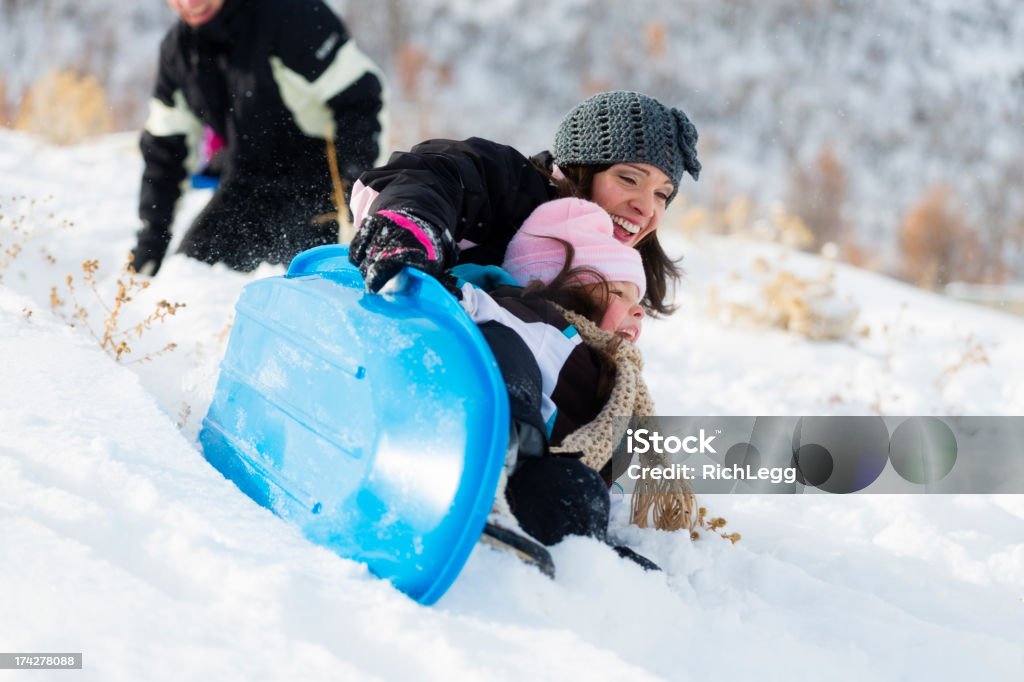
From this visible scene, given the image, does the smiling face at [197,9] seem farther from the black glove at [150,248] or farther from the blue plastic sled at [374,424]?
the blue plastic sled at [374,424]

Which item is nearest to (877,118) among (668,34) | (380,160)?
(668,34)

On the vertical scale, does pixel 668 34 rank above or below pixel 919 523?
above

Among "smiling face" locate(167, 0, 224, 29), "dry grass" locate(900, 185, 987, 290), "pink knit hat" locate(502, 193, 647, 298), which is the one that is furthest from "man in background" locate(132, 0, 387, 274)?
"dry grass" locate(900, 185, 987, 290)

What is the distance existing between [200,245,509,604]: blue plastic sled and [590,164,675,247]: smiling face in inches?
27.9

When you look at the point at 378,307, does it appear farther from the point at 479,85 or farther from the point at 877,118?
the point at 877,118

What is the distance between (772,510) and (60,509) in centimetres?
176

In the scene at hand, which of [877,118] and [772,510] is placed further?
[877,118]

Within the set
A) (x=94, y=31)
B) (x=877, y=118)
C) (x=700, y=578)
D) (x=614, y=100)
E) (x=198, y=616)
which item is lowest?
(x=198, y=616)

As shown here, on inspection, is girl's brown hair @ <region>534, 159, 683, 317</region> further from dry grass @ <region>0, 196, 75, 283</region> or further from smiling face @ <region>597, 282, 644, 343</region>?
dry grass @ <region>0, 196, 75, 283</region>

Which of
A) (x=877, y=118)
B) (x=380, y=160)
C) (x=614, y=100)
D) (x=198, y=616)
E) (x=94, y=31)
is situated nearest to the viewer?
(x=198, y=616)

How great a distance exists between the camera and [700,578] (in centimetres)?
154

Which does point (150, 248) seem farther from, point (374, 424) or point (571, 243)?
point (374, 424)

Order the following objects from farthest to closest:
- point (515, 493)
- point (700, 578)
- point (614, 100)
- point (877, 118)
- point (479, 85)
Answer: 1. point (877, 118)
2. point (479, 85)
3. point (614, 100)
4. point (700, 578)
5. point (515, 493)

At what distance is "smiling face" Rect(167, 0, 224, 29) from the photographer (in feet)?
9.76
